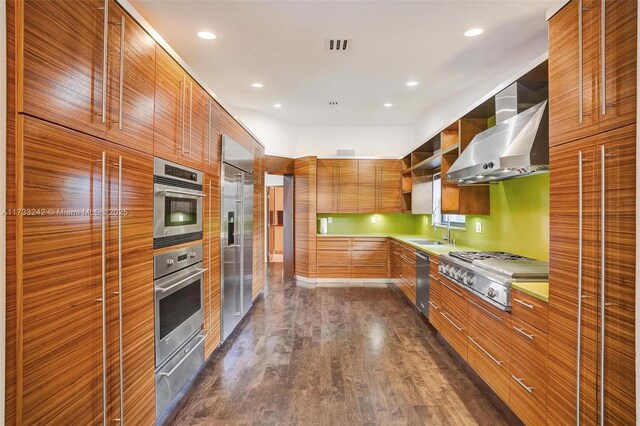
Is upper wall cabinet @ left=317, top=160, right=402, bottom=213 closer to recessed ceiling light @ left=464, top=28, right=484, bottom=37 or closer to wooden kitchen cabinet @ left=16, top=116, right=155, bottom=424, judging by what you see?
recessed ceiling light @ left=464, top=28, right=484, bottom=37

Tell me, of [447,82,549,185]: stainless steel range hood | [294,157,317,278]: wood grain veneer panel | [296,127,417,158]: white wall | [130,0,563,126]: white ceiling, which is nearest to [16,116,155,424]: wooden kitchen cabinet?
[130,0,563,126]: white ceiling

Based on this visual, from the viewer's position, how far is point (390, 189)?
5.94 m

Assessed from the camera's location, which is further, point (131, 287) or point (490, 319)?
point (490, 319)

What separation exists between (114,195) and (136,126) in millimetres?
410

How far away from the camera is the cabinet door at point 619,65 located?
1.15 meters

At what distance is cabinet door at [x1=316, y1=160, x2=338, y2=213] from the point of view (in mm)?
5938

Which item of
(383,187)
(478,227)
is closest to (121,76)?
(478,227)

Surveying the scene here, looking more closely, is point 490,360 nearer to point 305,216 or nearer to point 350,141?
point 305,216

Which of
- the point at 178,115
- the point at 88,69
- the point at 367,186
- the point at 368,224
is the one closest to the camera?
the point at 88,69

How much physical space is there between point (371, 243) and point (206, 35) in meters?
4.13

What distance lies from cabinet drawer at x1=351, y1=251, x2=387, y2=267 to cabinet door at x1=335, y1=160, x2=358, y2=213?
0.86 meters

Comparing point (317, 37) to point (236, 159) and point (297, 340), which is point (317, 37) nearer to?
point (236, 159)

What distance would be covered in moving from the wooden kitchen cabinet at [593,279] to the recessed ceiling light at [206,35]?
2.95 metres

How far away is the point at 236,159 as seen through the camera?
327 centimetres
